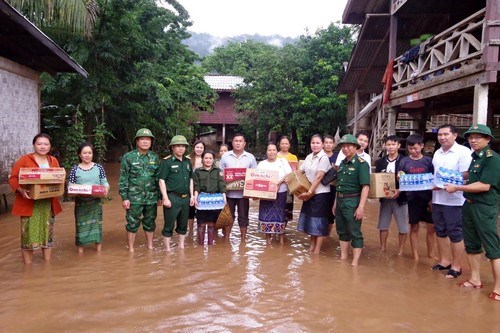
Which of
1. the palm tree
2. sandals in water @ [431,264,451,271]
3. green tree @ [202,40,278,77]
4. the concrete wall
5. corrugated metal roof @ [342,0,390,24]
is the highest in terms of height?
green tree @ [202,40,278,77]

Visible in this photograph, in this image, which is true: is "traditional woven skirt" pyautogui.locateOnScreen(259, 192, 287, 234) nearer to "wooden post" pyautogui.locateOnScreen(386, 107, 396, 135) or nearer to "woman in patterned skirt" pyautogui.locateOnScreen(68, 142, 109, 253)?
"woman in patterned skirt" pyautogui.locateOnScreen(68, 142, 109, 253)

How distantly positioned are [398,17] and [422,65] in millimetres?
2634

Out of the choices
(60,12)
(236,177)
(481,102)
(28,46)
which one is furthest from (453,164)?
(60,12)

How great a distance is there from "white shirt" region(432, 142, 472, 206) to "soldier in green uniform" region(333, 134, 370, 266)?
0.86 metres

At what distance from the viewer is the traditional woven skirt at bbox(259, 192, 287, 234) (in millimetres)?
6105

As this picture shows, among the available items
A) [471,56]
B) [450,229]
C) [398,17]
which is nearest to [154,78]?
[398,17]

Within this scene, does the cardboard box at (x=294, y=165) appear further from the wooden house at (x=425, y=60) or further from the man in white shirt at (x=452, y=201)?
the wooden house at (x=425, y=60)

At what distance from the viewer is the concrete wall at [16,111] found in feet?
26.7

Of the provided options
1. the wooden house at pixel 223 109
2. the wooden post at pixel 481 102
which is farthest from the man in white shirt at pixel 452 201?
the wooden house at pixel 223 109

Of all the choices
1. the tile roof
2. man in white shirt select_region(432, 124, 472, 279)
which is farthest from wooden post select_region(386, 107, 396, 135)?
the tile roof

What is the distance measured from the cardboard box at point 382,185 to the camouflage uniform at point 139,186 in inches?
121

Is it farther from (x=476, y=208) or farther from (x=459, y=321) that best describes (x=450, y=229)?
(x=459, y=321)

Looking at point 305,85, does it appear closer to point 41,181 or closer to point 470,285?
point 470,285

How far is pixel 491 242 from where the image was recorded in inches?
159
